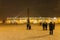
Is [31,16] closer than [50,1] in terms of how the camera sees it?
No

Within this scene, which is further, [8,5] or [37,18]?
[37,18]

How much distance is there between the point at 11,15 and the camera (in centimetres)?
5956

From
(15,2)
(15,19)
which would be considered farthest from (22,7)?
(15,19)

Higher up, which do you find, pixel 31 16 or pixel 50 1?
pixel 50 1

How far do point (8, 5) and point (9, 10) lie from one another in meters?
1.75

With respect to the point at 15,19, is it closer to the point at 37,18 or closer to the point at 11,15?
the point at 11,15

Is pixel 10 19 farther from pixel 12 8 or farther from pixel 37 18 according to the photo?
pixel 37 18

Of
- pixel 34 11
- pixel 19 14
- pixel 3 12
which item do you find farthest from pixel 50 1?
pixel 3 12

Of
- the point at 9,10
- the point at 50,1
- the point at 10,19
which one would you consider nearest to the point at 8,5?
the point at 9,10

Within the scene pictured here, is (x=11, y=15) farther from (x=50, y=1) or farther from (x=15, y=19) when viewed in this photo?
(x=50, y=1)

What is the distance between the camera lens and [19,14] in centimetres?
5856

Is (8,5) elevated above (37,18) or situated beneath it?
elevated above

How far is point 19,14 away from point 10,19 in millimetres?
4758

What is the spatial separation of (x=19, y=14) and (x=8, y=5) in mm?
4028
